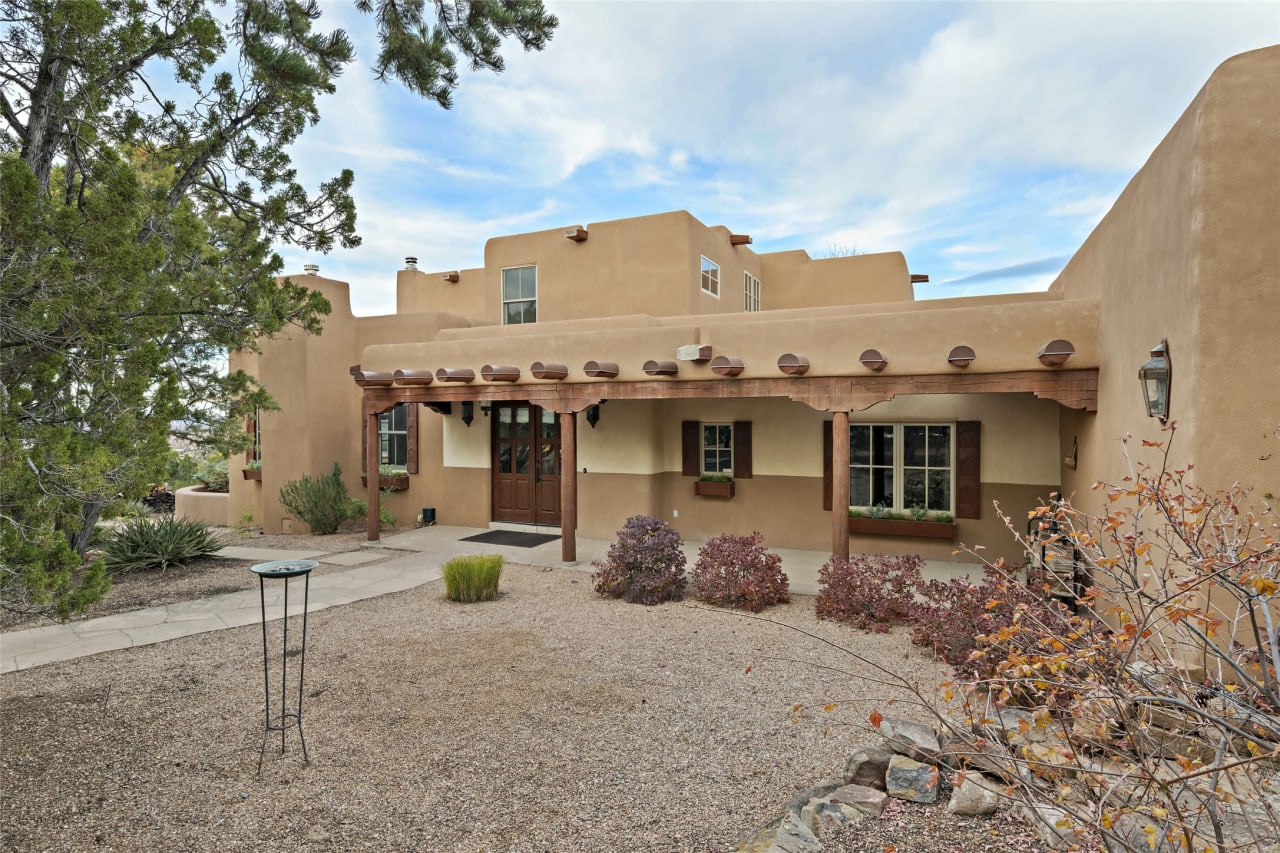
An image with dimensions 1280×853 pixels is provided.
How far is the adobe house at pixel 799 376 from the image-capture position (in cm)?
414

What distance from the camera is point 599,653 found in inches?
235

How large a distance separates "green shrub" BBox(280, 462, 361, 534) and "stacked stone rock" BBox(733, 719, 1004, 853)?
1070 centimetres

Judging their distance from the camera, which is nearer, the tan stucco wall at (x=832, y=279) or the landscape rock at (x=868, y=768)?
the landscape rock at (x=868, y=768)

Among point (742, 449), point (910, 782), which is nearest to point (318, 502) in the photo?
point (742, 449)

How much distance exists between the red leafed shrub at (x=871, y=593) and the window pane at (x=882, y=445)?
3.15 metres

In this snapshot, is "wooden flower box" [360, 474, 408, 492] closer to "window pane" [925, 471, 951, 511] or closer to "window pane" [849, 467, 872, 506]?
"window pane" [849, 467, 872, 506]

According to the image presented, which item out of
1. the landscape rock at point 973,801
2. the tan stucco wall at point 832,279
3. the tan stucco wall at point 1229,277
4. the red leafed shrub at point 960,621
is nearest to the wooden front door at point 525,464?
the tan stucco wall at point 832,279

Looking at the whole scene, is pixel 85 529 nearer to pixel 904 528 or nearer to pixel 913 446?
pixel 904 528

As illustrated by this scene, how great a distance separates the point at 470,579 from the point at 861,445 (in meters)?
6.03

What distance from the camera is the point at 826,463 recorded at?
997cm

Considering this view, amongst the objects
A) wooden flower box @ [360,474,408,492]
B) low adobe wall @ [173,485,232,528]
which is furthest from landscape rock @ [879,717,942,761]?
low adobe wall @ [173,485,232,528]

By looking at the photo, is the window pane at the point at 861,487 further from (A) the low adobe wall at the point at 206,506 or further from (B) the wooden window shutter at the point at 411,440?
(A) the low adobe wall at the point at 206,506

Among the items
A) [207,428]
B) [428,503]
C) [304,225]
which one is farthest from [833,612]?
[428,503]

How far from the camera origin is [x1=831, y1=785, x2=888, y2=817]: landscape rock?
10.7ft
